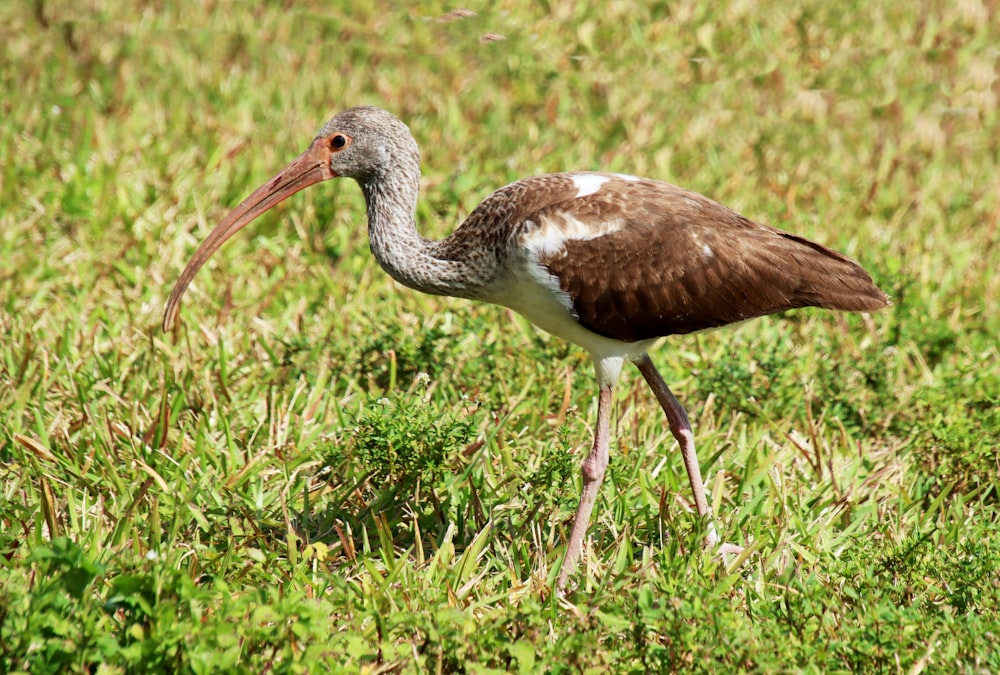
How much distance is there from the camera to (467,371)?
5.69 meters

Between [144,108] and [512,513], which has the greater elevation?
[144,108]

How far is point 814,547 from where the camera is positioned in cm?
477

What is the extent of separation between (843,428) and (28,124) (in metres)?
5.53

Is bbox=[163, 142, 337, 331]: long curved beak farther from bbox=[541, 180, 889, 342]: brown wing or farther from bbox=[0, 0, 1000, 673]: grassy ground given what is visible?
bbox=[541, 180, 889, 342]: brown wing

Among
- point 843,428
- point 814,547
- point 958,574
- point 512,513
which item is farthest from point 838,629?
point 843,428

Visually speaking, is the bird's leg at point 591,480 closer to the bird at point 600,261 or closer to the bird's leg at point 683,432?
the bird at point 600,261

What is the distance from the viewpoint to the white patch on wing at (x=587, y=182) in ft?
16.0

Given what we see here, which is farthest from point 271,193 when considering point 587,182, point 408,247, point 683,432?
point 683,432

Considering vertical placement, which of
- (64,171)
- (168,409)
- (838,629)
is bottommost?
(838,629)

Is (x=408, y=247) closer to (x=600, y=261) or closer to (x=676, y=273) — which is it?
(x=600, y=261)

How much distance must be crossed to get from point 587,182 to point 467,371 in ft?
4.01

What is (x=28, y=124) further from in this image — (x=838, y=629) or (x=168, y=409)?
(x=838, y=629)

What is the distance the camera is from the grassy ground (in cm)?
387

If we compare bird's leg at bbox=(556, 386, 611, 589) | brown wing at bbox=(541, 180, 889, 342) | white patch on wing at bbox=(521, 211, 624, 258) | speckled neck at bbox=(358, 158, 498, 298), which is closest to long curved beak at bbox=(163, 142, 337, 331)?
speckled neck at bbox=(358, 158, 498, 298)
